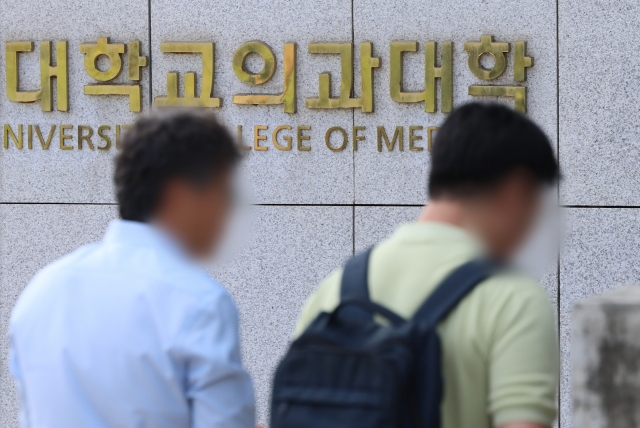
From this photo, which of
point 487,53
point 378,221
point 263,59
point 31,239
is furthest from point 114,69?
point 487,53

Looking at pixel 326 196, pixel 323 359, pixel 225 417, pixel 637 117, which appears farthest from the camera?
pixel 326 196

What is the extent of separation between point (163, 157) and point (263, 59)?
3.30 meters

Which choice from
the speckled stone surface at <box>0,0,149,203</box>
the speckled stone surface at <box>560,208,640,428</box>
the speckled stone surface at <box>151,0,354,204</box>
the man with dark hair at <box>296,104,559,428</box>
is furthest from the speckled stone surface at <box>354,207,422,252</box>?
the man with dark hair at <box>296,104,559,428</box>

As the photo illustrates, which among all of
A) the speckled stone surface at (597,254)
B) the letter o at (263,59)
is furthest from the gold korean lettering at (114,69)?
the speckled stone surface at (597,254)

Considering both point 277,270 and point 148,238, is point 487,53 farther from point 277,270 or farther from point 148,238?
point 148,238

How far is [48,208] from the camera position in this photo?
5191 mm

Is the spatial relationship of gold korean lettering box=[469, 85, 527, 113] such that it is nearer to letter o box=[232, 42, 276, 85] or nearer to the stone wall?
the stone wall

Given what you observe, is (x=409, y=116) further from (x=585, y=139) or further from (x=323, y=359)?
(x=323, y=359)

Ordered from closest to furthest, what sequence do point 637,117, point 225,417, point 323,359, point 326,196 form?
1. point 323,359
2. point 225,417
3. point 637,117
4. point 326,196

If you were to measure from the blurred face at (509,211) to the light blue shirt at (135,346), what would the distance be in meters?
0.50

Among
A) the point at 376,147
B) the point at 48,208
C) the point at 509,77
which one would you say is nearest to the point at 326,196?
the point at 376,147

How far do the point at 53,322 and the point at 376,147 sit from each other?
129 inches

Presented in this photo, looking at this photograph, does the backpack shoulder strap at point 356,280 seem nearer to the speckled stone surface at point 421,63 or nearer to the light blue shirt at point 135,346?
the light blue shirt at point 135,346

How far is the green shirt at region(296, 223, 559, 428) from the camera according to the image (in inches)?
56.1
